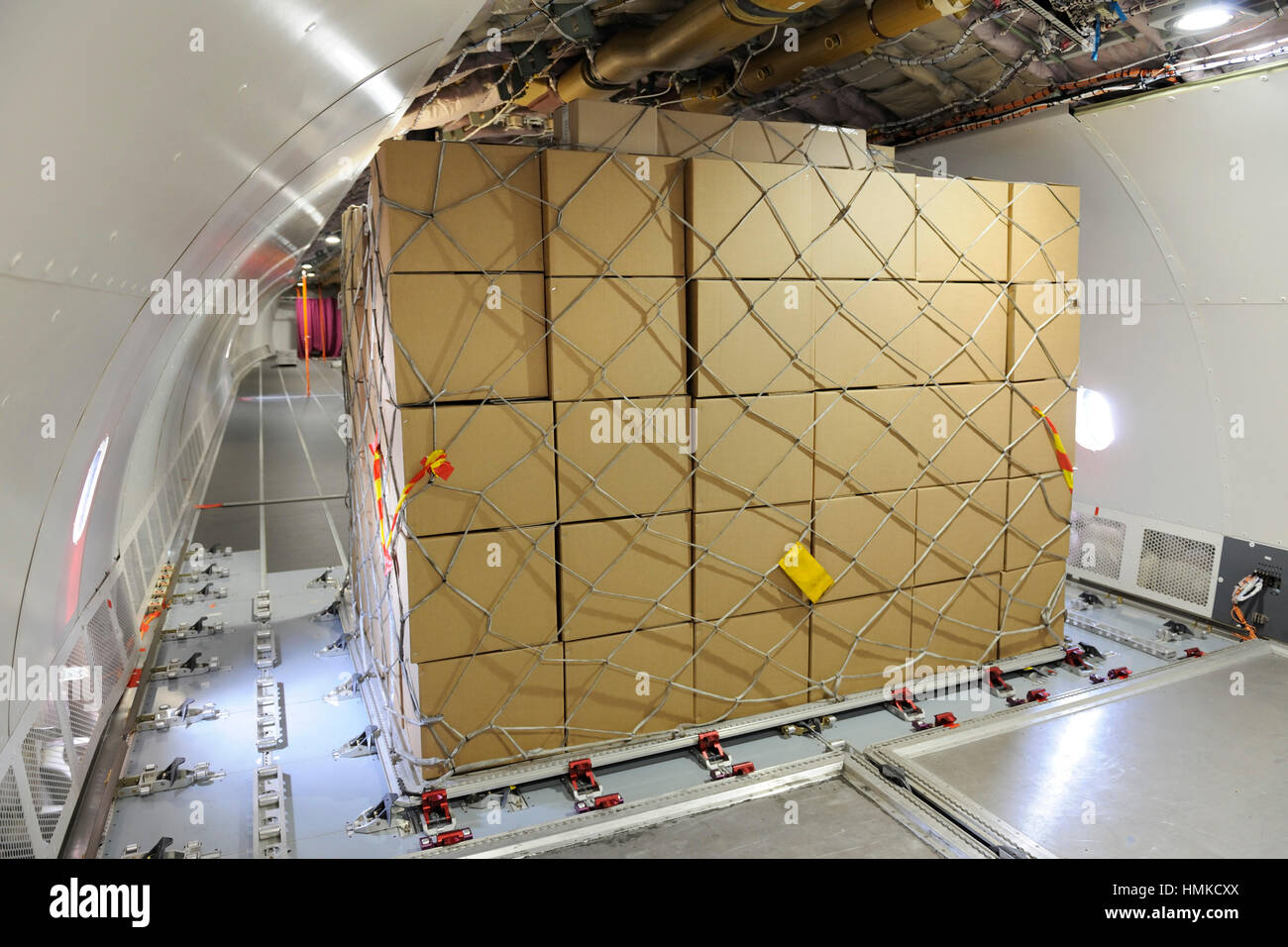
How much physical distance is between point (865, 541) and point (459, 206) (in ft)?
7.66

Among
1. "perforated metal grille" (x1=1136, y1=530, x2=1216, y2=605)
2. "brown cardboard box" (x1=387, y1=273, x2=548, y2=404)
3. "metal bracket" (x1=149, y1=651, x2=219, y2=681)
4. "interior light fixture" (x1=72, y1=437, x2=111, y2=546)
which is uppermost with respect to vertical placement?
"brown cardboard box" (x1=387, y1=273, x2=548, y2=404)

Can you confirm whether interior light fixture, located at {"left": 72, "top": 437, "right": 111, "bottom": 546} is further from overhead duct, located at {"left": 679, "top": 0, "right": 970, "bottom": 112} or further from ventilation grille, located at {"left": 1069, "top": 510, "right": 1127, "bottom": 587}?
ventilation grille, located at {"left": 1069, "top": 510, "right": 1127, "bottom": 587}

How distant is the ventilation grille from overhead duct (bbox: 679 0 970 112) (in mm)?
3252

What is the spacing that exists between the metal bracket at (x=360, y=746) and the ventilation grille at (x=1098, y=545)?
4.32 meters

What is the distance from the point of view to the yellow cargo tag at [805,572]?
3934 mm

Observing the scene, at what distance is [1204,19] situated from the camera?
4250 mm

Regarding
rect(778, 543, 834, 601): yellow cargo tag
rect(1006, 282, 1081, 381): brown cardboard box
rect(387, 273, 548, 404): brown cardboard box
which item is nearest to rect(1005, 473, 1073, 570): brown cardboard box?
rect(1006, 282, 1081, 381): brown cardboard box

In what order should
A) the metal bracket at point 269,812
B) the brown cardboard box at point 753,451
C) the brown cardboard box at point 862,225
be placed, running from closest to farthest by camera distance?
the metal bracket at point 269,812 → the brown cardboard box at point 753,451 → the brown cardboard box at point 862,225

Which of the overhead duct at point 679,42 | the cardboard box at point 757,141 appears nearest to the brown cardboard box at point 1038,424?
the cardboard box at point 757,141

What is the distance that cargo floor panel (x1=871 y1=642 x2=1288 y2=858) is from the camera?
3098 mm

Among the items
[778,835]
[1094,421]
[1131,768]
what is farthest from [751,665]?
[1094,421]

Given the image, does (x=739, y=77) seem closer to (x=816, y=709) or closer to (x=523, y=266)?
(x=523, y=266)

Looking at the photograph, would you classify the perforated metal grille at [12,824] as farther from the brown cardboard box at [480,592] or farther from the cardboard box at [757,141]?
the cardboard box at [757,141]

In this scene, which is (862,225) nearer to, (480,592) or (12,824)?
(480,592)
